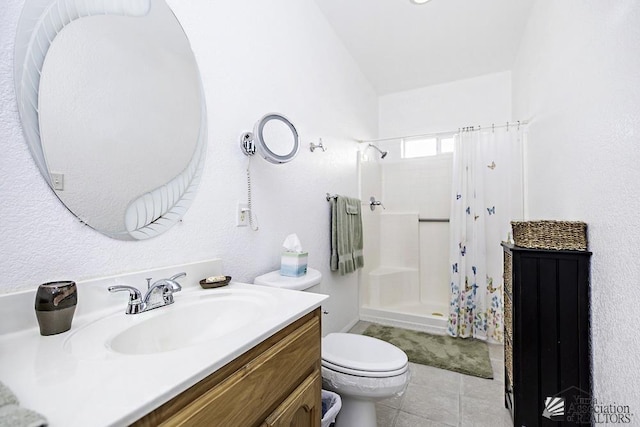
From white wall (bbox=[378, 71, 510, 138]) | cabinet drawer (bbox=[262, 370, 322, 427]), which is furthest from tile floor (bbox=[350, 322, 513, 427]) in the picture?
white wall (bbox=[378, 71, 510, 138])

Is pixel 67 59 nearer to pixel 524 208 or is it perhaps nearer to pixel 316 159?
pixel 316 159

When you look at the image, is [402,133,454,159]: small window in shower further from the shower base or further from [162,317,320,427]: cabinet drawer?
[162,317,320,427]: cabinet drawer

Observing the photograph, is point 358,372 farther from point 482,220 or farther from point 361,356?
point 482,220

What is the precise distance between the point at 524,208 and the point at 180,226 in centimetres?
257

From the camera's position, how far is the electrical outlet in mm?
1286

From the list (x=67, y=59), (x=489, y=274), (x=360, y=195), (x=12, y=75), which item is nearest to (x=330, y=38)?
(x=360, y=195)

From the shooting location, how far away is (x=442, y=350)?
217 cm

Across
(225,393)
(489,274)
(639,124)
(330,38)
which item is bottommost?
(489,274)

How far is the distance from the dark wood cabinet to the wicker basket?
48 millimetres

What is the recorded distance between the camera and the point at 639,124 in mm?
792

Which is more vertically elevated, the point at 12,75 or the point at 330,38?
the point at 330,38

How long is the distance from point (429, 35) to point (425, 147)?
118cm

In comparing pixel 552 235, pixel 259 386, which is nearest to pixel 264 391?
pixel 259 386

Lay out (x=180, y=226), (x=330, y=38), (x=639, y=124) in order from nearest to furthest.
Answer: (x=639, y=124), (x=180, y=226), (x=330, y=38)
